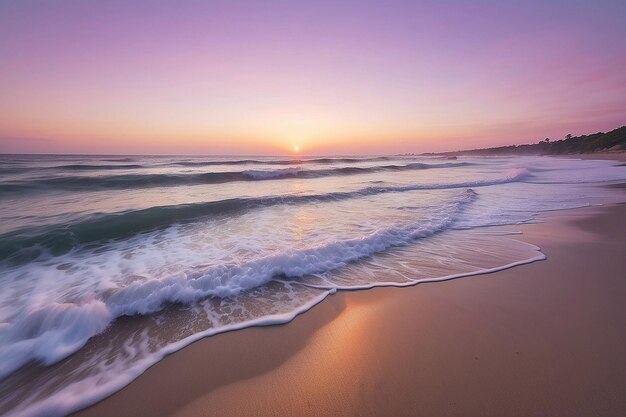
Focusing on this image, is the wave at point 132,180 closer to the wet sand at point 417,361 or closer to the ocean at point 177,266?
the ocean at point 177,266

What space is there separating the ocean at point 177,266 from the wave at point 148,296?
0.05 ft

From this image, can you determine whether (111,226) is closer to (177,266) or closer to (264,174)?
(177,266)

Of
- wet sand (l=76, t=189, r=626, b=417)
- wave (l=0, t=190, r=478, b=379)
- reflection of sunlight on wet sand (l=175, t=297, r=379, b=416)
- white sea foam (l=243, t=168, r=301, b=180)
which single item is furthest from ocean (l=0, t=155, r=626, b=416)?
white sea foam (l=243, t=168, r=301, b=180)

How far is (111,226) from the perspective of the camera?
6699 millimetres

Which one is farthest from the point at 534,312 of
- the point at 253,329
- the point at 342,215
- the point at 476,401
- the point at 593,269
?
the point at 342,215

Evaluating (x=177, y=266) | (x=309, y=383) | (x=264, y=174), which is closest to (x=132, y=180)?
(x=264, y=174)

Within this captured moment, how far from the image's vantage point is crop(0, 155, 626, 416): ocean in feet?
8.16

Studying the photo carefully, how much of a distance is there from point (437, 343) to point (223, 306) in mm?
2323

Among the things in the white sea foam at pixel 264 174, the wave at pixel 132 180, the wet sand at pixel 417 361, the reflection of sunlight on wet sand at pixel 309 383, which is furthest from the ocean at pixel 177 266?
the white sea foam at pixel 264 174

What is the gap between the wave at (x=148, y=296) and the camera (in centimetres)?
260

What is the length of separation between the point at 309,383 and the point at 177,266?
3103 millimetres

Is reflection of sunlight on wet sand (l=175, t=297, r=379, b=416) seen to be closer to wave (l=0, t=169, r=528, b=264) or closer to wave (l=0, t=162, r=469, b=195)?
wave (l=0, t=169, r=528, b=264)

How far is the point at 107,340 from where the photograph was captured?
273cm

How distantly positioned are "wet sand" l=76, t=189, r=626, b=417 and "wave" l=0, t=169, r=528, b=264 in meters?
4.89
